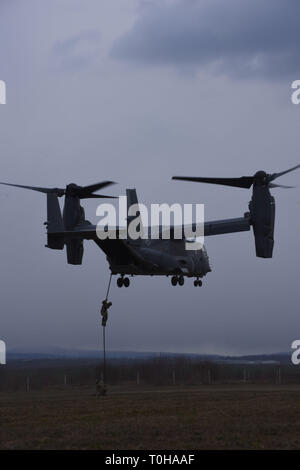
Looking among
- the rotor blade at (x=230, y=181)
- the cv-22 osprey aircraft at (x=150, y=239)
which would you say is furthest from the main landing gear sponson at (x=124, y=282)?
the rotor blade at (x=230, y=181)

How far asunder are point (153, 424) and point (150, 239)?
95.2 ft

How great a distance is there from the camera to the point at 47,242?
180 feet

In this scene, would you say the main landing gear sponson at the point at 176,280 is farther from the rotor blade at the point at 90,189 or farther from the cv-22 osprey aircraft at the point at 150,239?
the rotor blade at the point at 90,189

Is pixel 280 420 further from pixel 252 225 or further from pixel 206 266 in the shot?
pixel 206 266

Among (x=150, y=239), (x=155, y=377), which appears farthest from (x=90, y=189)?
(x=155, y=377)

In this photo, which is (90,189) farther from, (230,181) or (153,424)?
(153,424)

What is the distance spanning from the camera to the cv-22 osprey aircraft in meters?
52.5

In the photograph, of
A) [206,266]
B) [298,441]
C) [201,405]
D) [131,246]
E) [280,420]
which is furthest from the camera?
[206,266]

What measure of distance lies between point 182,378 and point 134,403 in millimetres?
39072

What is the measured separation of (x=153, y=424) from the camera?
31562 mm

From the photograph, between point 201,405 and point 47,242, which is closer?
point 201,405

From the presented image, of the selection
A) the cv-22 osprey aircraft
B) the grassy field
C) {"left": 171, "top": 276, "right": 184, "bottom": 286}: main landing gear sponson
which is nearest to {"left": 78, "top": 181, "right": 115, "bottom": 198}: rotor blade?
the cv-22 osprey aircraft

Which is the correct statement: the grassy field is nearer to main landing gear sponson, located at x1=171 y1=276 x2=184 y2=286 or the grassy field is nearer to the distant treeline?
main landing gear sponson, located at x1=171 y1=276 x2=184 y2=286
